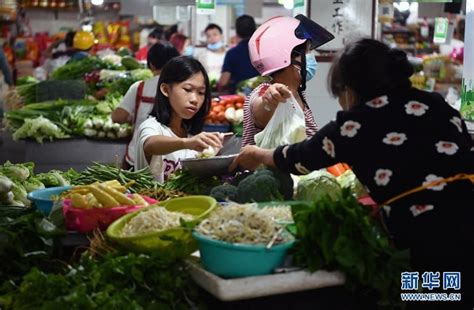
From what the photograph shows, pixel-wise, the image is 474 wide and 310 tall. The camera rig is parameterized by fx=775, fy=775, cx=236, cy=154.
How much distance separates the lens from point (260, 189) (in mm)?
3869

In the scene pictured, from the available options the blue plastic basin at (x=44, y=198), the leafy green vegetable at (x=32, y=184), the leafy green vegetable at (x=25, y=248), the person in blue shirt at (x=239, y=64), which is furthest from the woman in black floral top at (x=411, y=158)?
the person in blue shirt at (x=239, y=64)

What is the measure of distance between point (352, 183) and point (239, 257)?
119 cm

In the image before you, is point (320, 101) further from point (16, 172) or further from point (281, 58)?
point (16, 172)

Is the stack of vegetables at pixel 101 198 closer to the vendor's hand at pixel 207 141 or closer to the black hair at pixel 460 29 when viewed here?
the vendor's hand at pixel 207 141

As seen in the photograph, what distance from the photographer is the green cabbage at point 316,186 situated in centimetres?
399

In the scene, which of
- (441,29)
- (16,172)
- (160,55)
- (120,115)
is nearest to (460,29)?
(441,29)

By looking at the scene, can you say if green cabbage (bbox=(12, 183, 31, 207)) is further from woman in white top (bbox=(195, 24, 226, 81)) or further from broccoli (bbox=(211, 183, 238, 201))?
woman in white top (bbox=(195, 24, 226, 81))

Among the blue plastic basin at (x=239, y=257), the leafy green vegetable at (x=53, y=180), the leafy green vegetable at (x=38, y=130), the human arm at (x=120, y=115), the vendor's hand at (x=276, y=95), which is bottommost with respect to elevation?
the leafy green vegetable at (x=38, y=130)

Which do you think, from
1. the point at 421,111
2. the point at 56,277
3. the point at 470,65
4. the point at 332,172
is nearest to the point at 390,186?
the point at 421,111

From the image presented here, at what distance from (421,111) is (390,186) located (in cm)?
35

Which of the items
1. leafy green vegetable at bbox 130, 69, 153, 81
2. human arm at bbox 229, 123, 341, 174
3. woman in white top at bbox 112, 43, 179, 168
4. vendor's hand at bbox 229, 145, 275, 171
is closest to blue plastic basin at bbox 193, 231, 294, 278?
human arm at bbox 229, 123, 341, 174

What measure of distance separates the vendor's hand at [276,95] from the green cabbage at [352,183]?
538mm

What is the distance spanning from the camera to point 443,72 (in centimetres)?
1284

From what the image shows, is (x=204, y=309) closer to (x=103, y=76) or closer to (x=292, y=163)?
(x=292, y=163)
